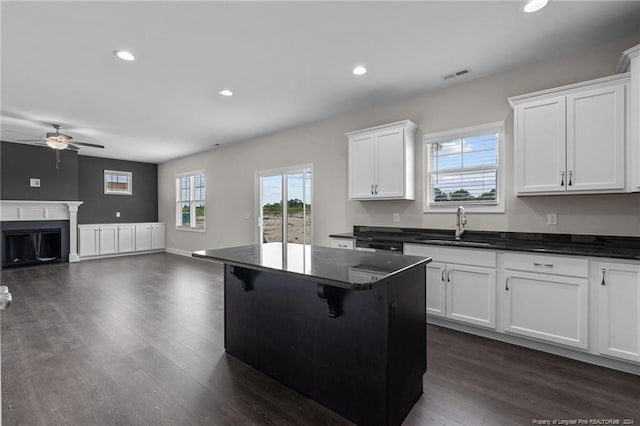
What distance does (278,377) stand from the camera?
7.37 feet

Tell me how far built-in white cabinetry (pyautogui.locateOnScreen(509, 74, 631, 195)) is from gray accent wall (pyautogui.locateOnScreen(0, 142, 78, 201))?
28.6 feet

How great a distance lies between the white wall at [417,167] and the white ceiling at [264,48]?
193 mm

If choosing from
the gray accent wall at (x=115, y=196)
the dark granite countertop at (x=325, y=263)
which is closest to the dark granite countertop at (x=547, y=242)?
the dark granite countertop at (x=325, y=263)

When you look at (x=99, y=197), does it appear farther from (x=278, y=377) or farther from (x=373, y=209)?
(x=278, y=377)

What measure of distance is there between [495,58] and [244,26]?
2.40 meters

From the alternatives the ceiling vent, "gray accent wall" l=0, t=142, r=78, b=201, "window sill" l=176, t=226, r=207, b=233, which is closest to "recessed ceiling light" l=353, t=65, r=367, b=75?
the ceiling vent

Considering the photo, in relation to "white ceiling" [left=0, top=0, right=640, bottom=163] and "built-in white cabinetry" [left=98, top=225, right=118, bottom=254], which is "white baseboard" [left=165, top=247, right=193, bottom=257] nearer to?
"built-in white cabinetry" [left=98, top=225, right=118, bottom=254]

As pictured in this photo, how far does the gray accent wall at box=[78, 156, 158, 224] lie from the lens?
25.6 feet

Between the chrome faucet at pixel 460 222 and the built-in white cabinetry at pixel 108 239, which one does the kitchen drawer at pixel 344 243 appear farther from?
the built-in white cabinetry at pixel 108 239

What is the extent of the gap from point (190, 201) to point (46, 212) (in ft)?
9.61

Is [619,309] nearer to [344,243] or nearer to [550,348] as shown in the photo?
[550,348]

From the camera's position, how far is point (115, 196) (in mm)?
8344

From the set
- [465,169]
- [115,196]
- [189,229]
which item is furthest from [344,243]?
[115,196]

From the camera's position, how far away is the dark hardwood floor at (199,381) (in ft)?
6.19
